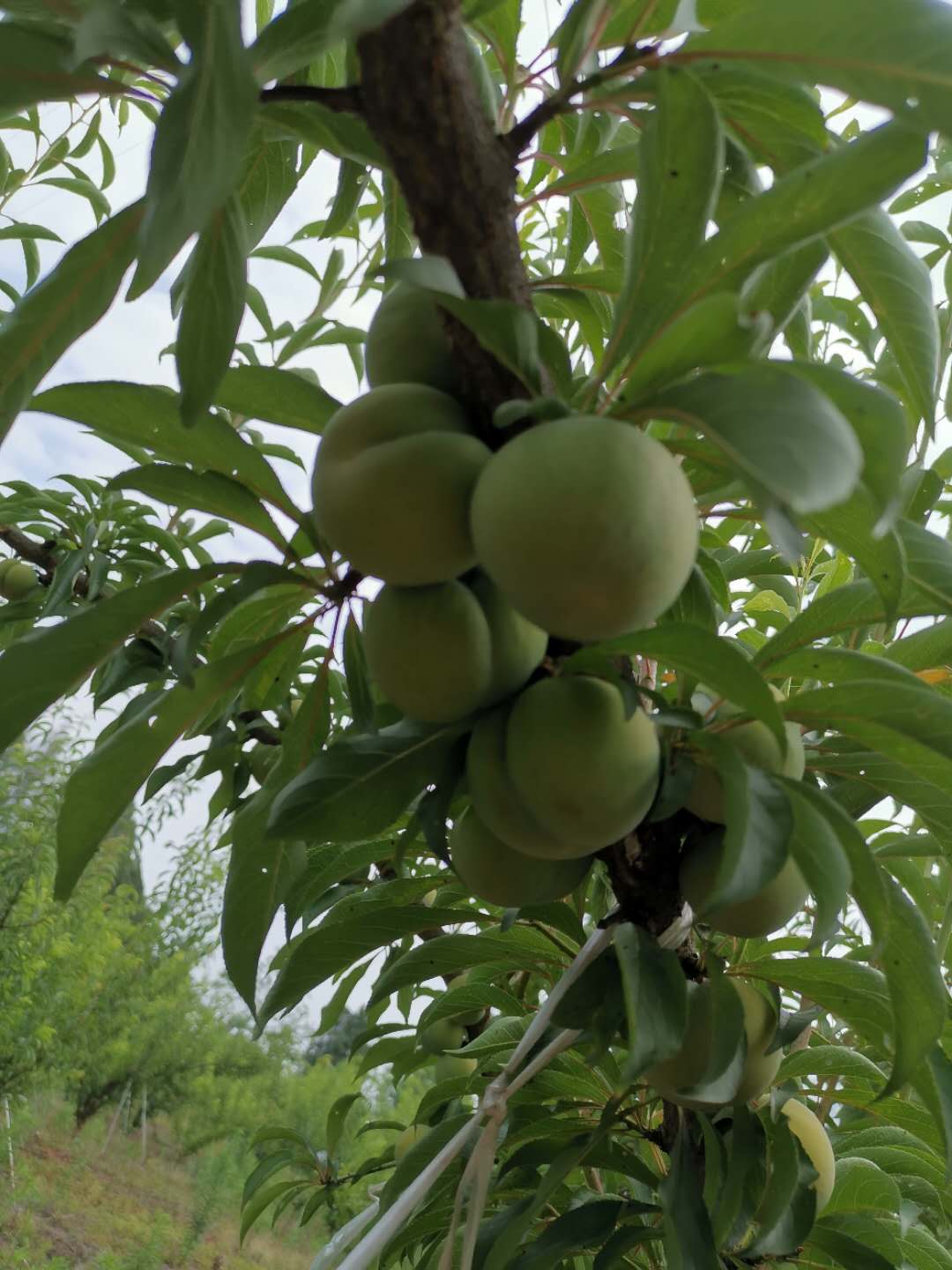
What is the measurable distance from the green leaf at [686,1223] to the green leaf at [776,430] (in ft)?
1.13

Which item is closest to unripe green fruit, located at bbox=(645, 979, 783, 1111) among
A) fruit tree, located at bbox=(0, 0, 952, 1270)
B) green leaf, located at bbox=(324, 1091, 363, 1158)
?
fruit tree, located at bbox=(0, 0, 952, 1270)

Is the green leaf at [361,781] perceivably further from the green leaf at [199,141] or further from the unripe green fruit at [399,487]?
the green leaf at [199,141]

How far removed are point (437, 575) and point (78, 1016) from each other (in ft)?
15.8

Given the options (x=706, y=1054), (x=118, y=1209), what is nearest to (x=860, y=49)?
(x=706, y=1054)

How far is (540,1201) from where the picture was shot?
476mm

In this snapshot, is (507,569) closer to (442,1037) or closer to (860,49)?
(860,49)

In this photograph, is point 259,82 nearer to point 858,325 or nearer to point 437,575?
point 437,575

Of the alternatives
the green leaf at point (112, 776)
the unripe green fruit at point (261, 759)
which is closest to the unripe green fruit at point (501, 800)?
the green leaf at point (112, 776)

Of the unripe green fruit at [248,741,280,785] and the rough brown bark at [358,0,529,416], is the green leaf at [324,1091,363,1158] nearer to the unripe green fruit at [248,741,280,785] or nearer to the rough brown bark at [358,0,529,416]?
the unripe green fruit at [248,741,280,785]

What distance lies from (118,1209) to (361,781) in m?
4.62

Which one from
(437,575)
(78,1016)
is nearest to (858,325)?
(437,575)

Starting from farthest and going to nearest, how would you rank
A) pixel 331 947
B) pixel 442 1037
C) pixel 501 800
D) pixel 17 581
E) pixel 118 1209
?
pixel 118 1209
pixel 17 581
pixel 442 1037
pixel 331 947
pixel 501 800

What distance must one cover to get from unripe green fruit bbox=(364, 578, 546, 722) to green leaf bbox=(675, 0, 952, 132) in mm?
198

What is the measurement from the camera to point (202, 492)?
42 cm
